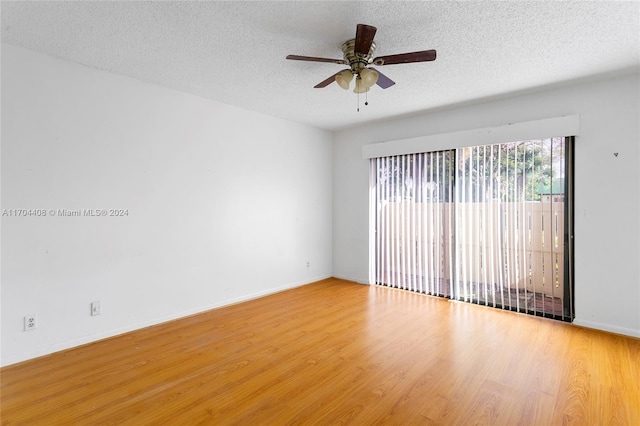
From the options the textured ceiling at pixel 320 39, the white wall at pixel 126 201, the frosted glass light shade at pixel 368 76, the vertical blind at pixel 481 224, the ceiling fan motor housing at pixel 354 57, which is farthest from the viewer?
the vertical blind at pixel 481 224

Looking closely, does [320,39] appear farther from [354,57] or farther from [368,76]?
[368,76]

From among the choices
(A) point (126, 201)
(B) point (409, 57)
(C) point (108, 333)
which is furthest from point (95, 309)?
(B) point (409, 57)

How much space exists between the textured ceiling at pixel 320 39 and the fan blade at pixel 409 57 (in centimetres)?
24

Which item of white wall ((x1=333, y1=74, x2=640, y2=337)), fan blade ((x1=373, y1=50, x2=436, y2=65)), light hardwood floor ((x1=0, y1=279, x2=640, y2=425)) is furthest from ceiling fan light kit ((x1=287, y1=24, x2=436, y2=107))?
light hardwood floor ((x1=0, y1=279, x2=640, y2=425))

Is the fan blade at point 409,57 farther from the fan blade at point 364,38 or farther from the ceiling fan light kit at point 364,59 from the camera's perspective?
the fan blade at point 364,38

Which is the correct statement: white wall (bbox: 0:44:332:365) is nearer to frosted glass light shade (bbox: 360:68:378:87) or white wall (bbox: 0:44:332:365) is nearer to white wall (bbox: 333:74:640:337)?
frosted glass light shade (bbox: 360:68:378:87)

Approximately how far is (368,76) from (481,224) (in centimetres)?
255

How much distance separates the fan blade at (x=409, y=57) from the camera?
216cm

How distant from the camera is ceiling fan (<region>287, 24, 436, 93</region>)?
7.01 ft

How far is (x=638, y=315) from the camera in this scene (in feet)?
10.0

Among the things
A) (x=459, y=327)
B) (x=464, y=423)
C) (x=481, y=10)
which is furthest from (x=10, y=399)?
(x=481, y=10)

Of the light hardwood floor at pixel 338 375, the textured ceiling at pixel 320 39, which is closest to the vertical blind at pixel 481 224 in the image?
the light hardwood floor at pixel 338 375

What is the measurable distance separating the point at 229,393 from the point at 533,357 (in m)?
2.53

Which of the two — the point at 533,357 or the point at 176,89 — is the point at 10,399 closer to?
the point at 176,89
